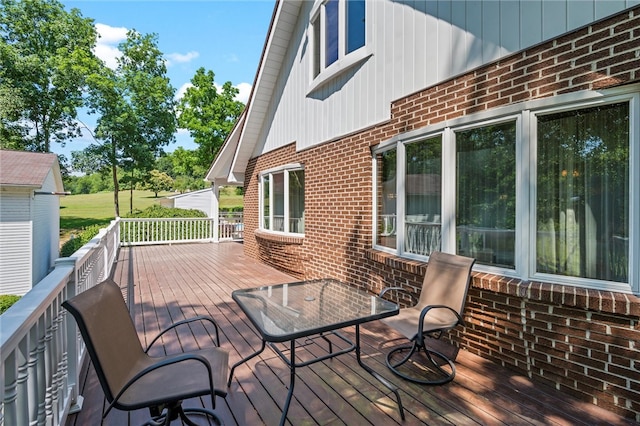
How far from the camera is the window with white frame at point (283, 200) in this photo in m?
7.38

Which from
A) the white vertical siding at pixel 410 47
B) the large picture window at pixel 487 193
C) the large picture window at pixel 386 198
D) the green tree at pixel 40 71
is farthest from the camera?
the green tree at pixel 40 71

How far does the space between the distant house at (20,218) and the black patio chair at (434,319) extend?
43.9ft

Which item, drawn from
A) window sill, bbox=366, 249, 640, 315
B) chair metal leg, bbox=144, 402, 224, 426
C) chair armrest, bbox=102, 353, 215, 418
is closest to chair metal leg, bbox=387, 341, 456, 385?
window sill, bbox=366, 249, 640, 315

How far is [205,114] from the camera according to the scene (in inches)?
896

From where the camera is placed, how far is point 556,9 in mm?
2779

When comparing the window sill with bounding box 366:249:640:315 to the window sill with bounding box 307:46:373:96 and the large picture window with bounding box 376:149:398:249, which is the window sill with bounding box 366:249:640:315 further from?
the window sill with bounding box 307:46:373:96

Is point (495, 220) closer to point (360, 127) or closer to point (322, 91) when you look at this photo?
point (360, 127)

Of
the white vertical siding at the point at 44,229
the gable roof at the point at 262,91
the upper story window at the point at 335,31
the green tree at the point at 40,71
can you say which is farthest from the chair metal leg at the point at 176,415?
the green tree at the point at 40,71

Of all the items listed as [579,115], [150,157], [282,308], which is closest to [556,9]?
[579,115]

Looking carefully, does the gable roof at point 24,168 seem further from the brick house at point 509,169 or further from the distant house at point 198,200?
the brick house at point 509,169

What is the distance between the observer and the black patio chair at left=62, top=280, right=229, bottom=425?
1822 millimetres

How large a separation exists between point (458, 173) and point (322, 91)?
3.60 m

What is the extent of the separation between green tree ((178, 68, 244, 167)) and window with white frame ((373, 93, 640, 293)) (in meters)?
20.8

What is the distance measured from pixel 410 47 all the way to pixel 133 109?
76.3ft
